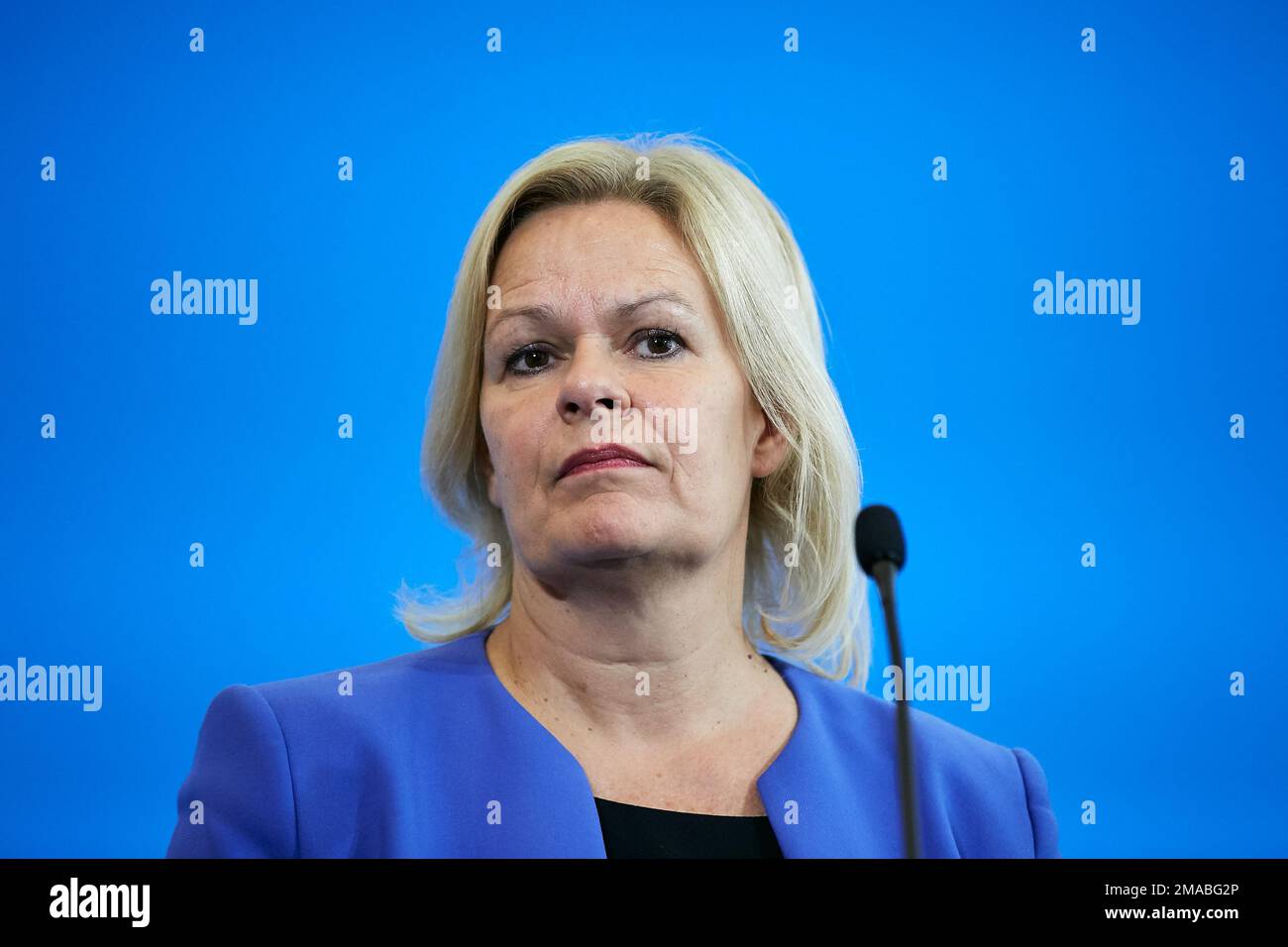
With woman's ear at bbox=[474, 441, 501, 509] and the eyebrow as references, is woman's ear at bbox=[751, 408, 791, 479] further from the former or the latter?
woman's ear at bbox=[474, 441, 501, 509]

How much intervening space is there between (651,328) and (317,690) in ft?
2.25

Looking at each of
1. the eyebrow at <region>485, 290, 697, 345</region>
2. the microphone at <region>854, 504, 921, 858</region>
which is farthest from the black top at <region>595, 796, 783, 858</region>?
the eyebrow at <region>485, 290, 697, 345</region>

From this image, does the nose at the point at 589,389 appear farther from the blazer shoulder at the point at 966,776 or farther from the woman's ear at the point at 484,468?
the blazer shoulder at the point at 966,776

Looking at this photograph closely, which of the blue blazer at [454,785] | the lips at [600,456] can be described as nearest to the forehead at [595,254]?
the lips at [600,456]

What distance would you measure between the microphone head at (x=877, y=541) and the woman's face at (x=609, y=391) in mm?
466

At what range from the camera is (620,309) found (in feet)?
6.40

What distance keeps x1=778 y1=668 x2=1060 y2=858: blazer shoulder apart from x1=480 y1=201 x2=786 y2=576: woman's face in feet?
1.17

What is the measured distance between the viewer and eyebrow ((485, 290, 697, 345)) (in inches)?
76.9

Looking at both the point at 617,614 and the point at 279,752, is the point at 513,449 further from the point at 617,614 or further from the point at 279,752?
the point at 279,752

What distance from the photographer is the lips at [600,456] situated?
1.87 m

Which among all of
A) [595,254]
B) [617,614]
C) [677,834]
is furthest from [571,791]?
[595,254]

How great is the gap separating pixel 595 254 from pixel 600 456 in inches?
12.6
